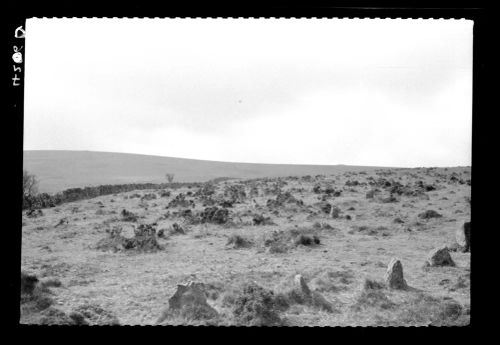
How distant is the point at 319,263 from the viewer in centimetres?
983

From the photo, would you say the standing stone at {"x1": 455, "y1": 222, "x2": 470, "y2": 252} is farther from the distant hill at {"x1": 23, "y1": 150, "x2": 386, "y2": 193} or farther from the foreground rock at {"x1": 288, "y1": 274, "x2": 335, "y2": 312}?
the distant hill at {"x1": 23, "y1": 150, "x2": 386, "y2": 193}

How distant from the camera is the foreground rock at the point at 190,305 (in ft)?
24.5

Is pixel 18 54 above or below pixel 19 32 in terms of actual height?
below

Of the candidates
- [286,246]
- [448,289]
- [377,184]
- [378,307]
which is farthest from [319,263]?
[377,184]

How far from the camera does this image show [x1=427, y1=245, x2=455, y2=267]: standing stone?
957cm

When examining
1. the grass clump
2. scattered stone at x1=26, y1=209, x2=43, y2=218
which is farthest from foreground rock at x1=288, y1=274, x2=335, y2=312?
scattered stone at x1=26, y1=209, x2=43, y2=218

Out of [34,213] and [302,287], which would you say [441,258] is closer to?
[302,287]

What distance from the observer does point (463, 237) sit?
10.5 meters

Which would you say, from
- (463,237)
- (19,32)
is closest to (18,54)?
(19,32)

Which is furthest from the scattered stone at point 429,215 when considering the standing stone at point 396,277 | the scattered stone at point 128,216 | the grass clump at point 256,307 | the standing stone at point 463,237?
the scattered stone at point 128,216

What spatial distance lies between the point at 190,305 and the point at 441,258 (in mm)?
5922

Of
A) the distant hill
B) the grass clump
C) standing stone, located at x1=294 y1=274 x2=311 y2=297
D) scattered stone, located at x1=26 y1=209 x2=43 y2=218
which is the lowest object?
the grass clump

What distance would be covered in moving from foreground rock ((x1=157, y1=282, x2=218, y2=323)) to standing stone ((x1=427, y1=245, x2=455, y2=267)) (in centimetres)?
530

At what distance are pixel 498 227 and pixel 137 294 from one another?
6512 mm
